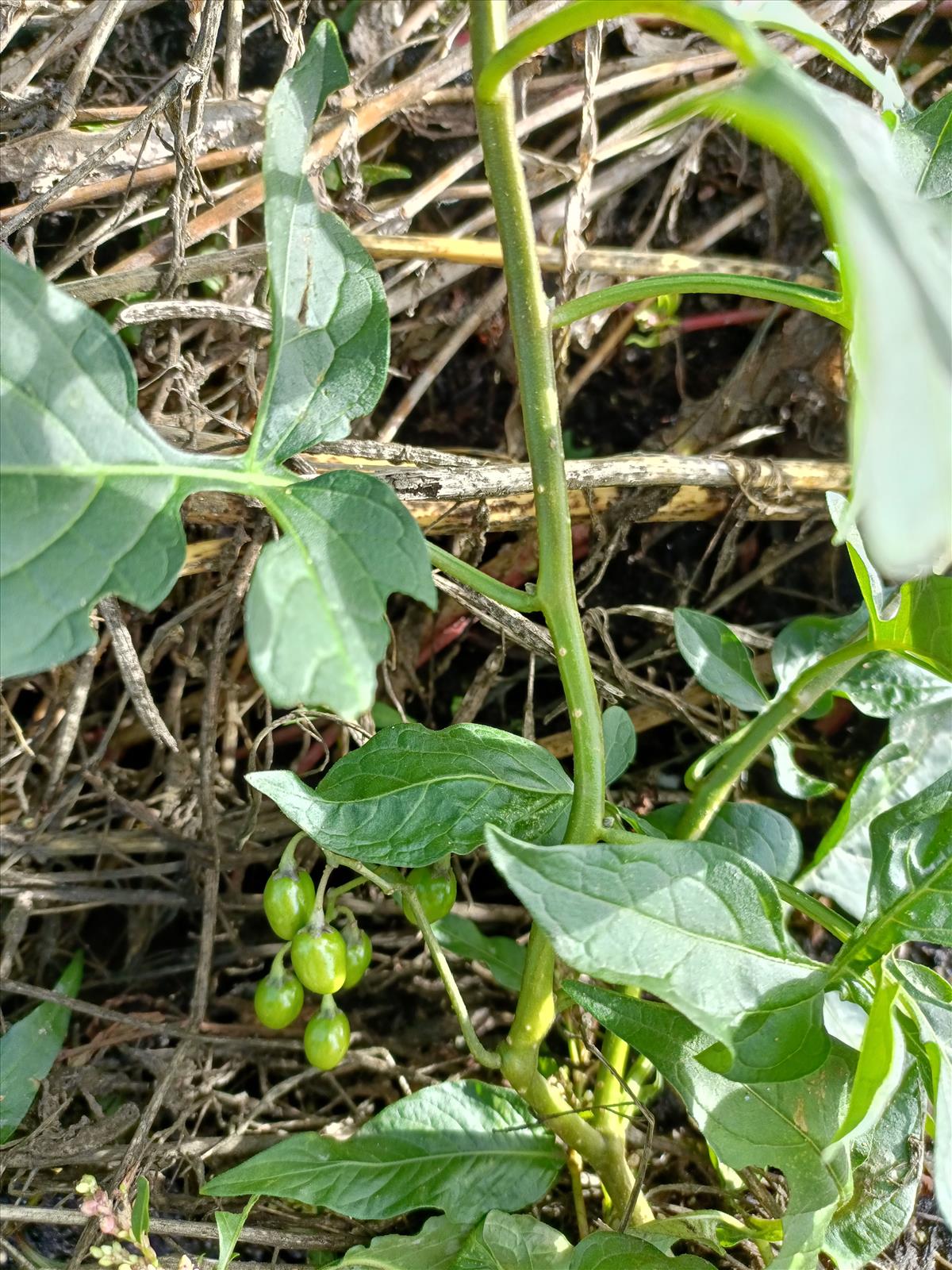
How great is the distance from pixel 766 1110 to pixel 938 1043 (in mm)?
156

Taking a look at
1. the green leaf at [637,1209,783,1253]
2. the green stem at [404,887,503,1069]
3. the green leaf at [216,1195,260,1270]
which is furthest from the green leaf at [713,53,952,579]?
the green leaf at [216,1195,260,1270]

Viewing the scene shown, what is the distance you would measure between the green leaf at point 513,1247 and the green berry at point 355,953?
0.28 m

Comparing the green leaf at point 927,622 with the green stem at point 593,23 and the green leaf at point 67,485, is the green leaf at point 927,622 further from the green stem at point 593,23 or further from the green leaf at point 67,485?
the green leaf at point 67,485

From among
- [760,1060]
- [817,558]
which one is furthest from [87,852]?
[817,558]

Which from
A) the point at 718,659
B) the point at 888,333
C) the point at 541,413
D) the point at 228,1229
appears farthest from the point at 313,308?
the point at 228,1229

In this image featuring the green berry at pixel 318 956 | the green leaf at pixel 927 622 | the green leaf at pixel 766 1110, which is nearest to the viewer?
the green leaf at pixel 766 1110

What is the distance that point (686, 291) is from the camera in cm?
86

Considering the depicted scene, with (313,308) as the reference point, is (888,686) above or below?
below

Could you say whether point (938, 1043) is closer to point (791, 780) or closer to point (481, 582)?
point (791, 780)

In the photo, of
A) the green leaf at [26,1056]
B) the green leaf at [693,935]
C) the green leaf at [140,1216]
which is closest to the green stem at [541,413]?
the green leaf at [693,935]

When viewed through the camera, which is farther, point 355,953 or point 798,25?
point 355,953

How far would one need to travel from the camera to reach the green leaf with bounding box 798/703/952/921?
116cm

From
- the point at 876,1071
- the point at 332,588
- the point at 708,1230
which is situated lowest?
the point at 708,1230

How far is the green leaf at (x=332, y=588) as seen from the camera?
611mm
